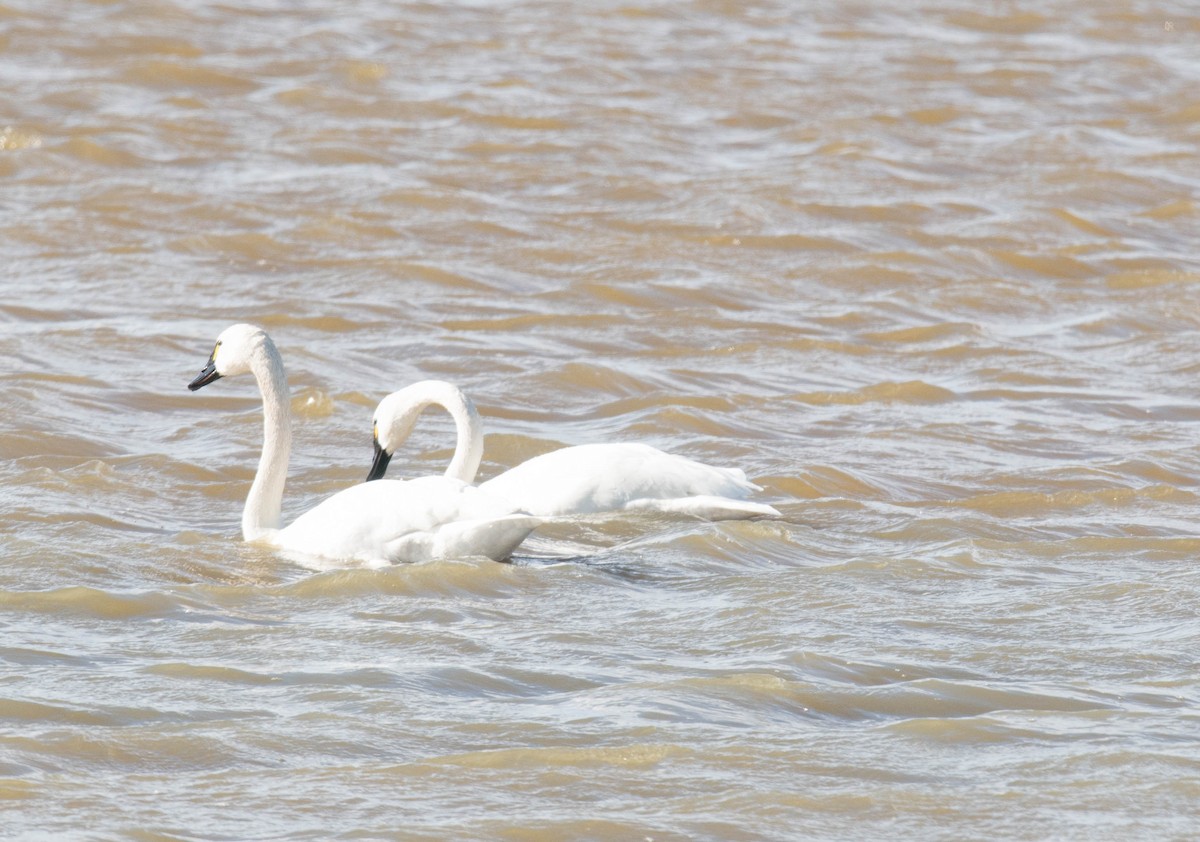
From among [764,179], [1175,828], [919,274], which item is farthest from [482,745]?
[764,179]

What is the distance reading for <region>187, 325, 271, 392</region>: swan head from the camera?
771 centimetres

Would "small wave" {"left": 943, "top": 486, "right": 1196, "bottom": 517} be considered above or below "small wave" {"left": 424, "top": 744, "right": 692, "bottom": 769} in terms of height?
below

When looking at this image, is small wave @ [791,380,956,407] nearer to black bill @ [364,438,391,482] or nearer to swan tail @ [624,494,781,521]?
swan tail @ [624,494,781,521]

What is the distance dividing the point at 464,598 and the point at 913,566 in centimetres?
151

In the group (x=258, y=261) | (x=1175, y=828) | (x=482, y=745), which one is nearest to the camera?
(x=1175, y=828)

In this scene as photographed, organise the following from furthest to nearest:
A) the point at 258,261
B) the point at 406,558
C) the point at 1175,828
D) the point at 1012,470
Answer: the point at 258,261 < the point at 1012,470 < the point at 406,558 < the point at 1175,828

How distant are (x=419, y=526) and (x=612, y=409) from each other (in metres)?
2.92

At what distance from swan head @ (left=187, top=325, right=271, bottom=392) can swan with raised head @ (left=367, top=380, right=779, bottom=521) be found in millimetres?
585

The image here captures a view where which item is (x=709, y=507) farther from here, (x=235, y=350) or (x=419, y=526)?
(x=235, y=350)

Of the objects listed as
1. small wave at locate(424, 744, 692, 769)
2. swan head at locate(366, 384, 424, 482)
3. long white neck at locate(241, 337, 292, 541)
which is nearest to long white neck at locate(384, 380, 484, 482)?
swan head at locate(366, 384, 424, 482)

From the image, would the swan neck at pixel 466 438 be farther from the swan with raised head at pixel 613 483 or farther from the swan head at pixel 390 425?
the swan head at pixel 390 425

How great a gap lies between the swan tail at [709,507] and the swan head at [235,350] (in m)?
1.45

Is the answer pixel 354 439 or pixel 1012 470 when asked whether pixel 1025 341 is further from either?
pixel 354 439

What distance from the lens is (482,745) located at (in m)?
5.16
